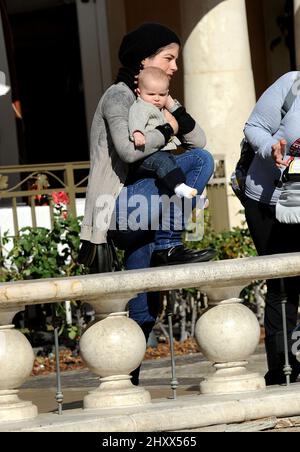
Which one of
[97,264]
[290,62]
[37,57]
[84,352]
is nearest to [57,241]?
[97,264]

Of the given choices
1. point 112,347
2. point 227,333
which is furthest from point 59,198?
point 112,347

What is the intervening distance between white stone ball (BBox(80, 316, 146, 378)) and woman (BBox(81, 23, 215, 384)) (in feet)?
2.22

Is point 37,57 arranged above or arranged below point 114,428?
above

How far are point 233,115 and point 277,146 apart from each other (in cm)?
562

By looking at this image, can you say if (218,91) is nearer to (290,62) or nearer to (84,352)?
(290,62)

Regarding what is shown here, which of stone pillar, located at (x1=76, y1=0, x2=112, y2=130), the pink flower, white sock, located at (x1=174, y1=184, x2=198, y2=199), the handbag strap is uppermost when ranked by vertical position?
stone pillar, located at (x1=76, y1=0, x2=112, y2=130)

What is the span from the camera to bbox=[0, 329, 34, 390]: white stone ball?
18.8 ft

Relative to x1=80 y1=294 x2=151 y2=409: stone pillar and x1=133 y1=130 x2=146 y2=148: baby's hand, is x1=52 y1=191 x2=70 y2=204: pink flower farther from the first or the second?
x1=80 y1=294 x2=151 y2=409: stone pillar

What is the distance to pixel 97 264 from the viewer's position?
6730 millimetres

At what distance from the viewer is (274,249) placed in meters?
6.89

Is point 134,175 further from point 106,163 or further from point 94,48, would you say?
point 94,48

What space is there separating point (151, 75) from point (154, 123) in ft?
0.76

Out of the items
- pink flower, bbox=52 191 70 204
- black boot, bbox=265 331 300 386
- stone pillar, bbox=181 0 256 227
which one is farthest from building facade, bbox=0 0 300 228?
black boot, bbox=265 331 300 386

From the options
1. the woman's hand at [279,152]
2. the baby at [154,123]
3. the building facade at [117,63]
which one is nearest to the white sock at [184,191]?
the baby at [154,123]
